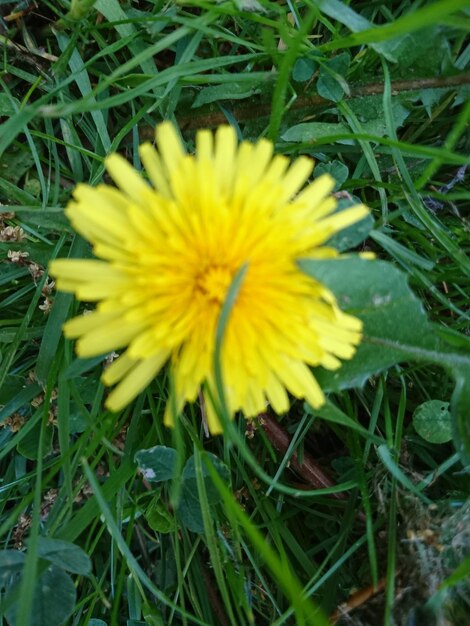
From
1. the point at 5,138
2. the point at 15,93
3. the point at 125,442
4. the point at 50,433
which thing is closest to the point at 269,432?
the point at 125,442

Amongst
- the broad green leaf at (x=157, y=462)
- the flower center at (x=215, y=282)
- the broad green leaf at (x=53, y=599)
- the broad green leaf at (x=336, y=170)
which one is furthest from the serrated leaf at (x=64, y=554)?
the broad green leaf at (x=336, y=170)

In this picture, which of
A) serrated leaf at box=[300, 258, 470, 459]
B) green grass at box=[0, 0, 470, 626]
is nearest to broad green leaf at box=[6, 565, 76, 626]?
green grass at box=[0, 0, 470, 626]

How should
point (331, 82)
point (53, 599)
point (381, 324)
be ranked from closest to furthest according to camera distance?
point (381, 324), point (53, 599), point (331, 82)

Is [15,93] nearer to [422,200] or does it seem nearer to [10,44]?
[10,44]

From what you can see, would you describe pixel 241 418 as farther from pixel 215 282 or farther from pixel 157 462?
pixel 215 282

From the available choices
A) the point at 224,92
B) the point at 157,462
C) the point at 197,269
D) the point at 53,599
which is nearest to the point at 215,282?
the point at 197,269

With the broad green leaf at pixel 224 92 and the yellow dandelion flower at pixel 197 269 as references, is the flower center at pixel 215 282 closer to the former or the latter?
the yellow dandelion flower at pixel 197 269

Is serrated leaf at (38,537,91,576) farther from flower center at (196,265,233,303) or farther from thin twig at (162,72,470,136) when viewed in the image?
thin twig at (162,72,470,136)
